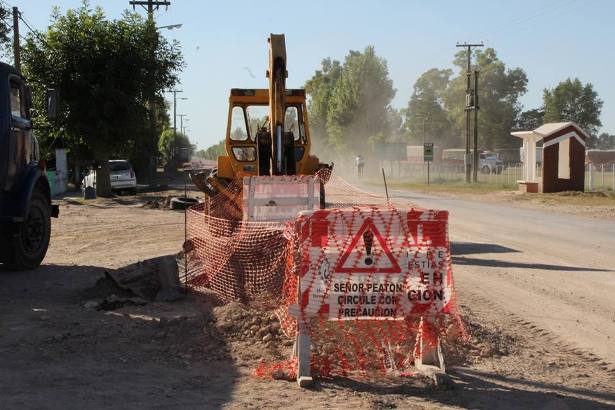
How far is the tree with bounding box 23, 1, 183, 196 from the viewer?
97.3 feet

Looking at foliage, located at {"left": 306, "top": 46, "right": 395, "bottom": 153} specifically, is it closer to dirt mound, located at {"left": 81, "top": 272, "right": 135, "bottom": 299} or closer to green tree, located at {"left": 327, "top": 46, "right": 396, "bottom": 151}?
green tree, located at {"left": 327, "top": 46, "right": 396, "bottom": 151}

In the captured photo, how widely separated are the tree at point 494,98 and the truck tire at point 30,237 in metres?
111

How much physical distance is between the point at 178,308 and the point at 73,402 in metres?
3.36

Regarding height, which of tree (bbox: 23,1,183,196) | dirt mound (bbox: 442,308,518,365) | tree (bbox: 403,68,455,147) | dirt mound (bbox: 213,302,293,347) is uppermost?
tree (bbox: 403,68,455,147)

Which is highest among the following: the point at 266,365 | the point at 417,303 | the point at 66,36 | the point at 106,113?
the point at 66,36

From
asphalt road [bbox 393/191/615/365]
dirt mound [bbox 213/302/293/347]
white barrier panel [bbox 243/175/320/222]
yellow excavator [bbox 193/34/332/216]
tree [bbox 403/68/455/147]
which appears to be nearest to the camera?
dirt mound [bbox 213/302/293/347]

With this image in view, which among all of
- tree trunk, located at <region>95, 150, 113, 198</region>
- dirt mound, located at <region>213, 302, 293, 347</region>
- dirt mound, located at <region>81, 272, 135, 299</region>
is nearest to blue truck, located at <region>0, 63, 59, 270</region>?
dirt mound, located at <region>81, 272, 135, 299</region>

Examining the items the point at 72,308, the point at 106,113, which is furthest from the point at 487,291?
the point at 106,113

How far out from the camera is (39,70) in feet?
97.6

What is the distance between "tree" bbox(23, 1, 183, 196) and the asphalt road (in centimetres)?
1597

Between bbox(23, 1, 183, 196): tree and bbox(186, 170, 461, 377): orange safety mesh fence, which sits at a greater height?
bbox(23, 1, 183, 196): tree

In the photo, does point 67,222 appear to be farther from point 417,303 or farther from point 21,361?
point 417,303

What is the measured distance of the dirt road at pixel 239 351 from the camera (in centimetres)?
536

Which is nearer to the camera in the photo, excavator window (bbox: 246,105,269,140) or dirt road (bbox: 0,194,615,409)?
dirt road (bbox: 0,194,615,409)
